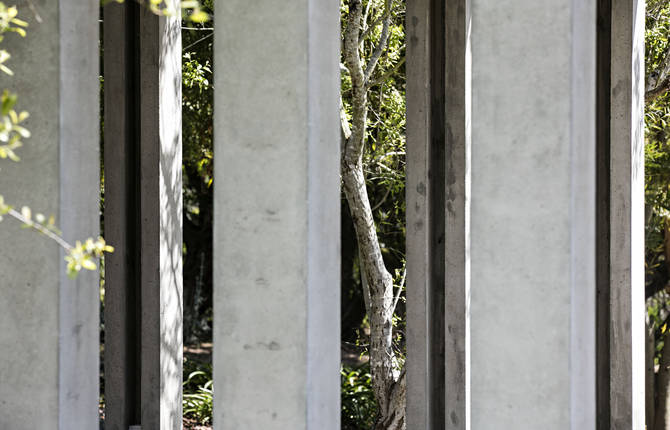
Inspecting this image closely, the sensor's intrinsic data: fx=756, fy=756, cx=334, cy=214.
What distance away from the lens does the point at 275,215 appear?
12.7ft

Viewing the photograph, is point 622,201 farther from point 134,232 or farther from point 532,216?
point 134,232

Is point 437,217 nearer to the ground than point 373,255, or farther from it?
farther from it

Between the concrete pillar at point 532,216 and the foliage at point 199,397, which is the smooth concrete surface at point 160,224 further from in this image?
the foliage at point 199,397

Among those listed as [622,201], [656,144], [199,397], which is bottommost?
[199,397]

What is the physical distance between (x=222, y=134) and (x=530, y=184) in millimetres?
1600

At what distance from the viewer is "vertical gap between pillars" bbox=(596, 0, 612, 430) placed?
580 cm

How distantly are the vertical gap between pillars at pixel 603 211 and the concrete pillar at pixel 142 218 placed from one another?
336 cm

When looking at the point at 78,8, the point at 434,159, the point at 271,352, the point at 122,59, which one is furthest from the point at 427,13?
the point at 271,352

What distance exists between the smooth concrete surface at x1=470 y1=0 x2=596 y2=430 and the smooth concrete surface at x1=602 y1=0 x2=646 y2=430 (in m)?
1.83

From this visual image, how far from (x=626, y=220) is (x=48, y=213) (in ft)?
13.2

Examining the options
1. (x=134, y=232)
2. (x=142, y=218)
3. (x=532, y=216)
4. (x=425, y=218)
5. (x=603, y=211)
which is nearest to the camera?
(x=532, y=216)

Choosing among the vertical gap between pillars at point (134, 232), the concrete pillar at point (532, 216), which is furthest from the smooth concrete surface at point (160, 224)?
the concrete pillar at point (532, 216)

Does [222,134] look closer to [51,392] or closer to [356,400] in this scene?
[51,392]

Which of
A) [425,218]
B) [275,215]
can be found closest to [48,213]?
[275,215]
